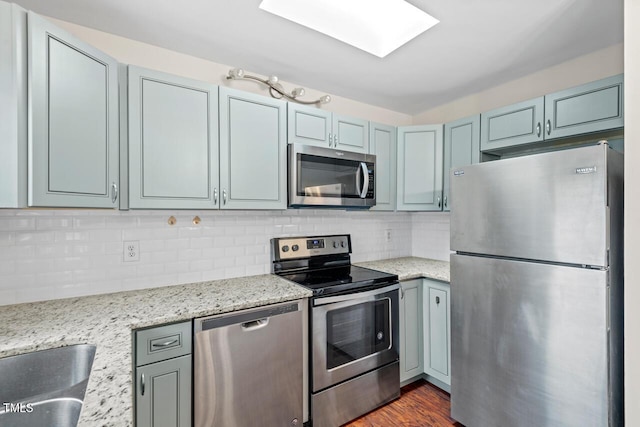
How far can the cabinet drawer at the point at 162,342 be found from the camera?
138cm

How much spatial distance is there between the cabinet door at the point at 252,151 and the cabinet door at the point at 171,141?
0.07m

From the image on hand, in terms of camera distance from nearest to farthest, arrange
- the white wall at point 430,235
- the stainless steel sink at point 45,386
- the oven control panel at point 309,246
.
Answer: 1. the stainless steel sink at point 45,386
2. the oven control panel at point 309,246
3. the white wall at point 430,235

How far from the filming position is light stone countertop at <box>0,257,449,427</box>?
0.72 metres

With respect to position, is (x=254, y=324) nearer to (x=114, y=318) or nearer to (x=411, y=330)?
(x=114, y=318)

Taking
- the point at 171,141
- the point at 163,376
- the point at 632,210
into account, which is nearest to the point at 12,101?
the point at 171,141

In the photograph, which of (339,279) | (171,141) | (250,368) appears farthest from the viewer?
(339,279)

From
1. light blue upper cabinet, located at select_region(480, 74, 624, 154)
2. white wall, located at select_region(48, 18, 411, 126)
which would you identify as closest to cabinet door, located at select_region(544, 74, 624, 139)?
light blue upper cabinet, located at select_region(480, 74, 624, 154)

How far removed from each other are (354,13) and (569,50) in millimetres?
1407

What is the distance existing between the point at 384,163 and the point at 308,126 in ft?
2.61

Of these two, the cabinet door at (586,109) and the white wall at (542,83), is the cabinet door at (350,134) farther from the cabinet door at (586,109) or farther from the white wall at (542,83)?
the cabinet door at (586,109)

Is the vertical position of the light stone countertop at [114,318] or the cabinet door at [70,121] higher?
the cabinet door at [70,121]

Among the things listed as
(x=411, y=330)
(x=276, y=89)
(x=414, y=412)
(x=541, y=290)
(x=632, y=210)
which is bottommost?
(x=414, y=412)

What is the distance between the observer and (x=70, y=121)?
1382 millimetres

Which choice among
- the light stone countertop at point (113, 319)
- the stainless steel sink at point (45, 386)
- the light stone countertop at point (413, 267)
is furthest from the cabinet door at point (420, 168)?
the stainless steel sink at point (45, 386)
